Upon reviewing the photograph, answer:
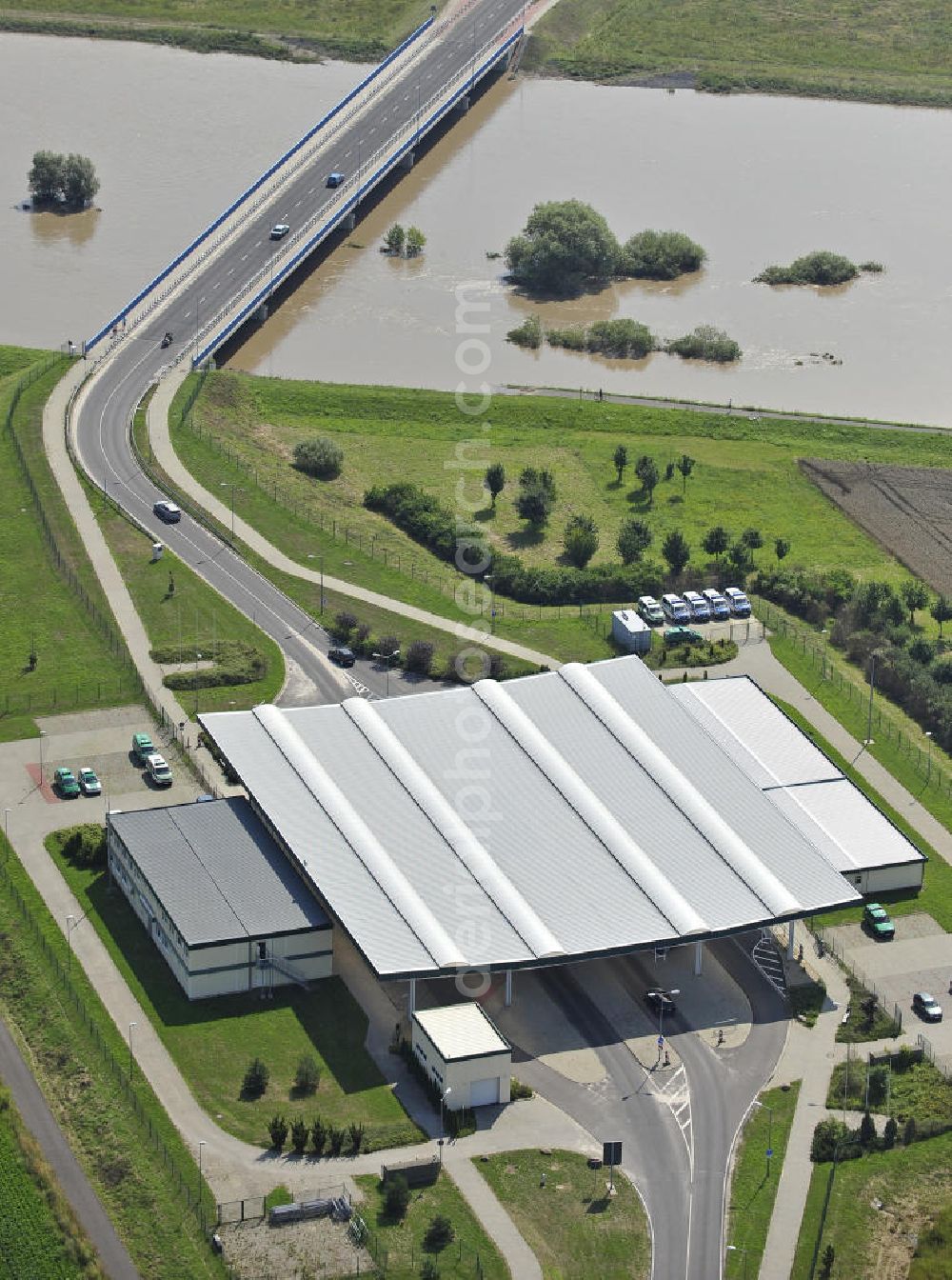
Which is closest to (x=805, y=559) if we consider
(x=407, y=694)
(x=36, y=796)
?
(x=407, y=694)

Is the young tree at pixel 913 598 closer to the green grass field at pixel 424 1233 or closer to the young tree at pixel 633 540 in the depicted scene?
the young tree at pixel 633 540

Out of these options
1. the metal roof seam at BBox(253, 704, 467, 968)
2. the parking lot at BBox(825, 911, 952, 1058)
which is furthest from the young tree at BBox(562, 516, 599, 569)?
the parking lot at BBox(825, 911, 952, 1058)

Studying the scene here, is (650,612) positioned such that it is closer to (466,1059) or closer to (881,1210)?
(466,1059)

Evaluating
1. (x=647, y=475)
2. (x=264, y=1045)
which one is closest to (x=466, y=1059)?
(x=264, y=1045)

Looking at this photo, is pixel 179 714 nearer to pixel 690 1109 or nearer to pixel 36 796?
pixel 36 796

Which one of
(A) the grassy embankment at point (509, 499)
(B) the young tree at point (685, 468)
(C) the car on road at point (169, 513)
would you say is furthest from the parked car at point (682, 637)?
(C) the car on road at point (169, 513)
